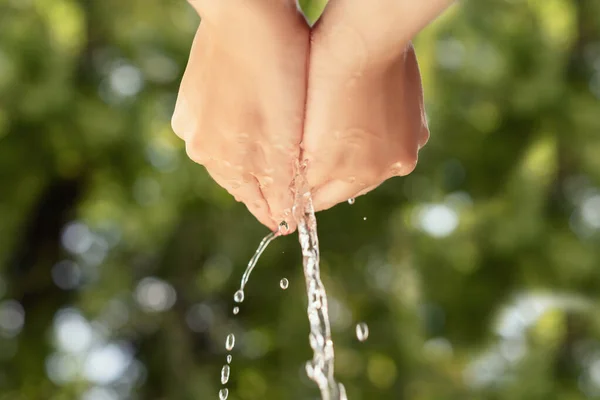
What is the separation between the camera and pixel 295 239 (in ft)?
4.72

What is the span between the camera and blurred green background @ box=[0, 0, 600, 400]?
1.43 metres

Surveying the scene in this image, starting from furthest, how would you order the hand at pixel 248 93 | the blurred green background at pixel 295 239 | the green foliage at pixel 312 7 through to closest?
A: 1. the blurred green background at pixel 295 239
2. the green foliage at pixel 312 7
3. the hand at pixel 248 93

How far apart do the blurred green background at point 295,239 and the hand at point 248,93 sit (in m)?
1.13

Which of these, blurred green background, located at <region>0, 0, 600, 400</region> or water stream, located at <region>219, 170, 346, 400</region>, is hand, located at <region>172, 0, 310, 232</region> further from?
blurred green background, located at <region>0, 0, 600, 400</region>

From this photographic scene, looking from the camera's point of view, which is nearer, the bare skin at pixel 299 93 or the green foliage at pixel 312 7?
the bare skin at pixel 299 93

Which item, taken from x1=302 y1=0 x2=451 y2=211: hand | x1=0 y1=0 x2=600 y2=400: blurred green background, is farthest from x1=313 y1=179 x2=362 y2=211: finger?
x1=0 y1=0 x2=600 y2=400: blurred green background

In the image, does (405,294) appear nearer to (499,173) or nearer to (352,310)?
(352,310)

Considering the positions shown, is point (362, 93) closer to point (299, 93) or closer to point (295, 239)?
point (299, 93)

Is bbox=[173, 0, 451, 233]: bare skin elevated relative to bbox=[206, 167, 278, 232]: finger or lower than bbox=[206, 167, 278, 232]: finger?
elevated

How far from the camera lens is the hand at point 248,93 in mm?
269

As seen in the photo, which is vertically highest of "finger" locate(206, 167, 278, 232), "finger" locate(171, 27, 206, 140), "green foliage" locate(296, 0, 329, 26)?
"green foliage" locate(296, 0, 329, 26)

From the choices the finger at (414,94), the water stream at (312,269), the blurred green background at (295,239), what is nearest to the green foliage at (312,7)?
the blurred green background at (295,239)

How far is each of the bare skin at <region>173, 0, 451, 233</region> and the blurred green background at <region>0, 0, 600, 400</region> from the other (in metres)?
1.13

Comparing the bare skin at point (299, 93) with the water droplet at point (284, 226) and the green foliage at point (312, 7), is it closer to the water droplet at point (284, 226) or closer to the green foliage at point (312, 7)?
the water droplet at point (284, 226)
